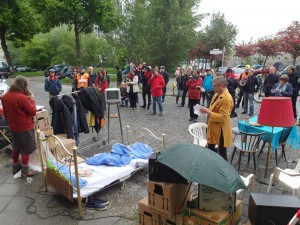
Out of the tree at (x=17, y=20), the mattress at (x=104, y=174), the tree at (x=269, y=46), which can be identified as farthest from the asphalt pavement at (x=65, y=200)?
the tree at (x=17, y=20)

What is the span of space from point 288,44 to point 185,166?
2579cm

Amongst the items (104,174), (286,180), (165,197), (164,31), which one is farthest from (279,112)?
(164,31)

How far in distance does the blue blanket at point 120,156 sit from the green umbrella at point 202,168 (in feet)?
6.86

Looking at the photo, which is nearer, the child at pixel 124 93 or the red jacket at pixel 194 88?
the red jacket at pixel 194 88

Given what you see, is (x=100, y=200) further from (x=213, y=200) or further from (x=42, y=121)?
(x=42, y=121)

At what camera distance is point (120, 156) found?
518 cm

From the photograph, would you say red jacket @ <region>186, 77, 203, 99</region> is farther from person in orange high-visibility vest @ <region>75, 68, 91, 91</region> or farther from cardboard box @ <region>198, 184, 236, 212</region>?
cardboard box @ <region>198, 184, 236, 212</region>

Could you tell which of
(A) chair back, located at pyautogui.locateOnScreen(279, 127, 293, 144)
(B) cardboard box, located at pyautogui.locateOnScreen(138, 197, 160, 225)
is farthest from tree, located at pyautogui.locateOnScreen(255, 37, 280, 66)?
(B) cardboard box, located at pyautogui.locateOnScreen(138, 197, 160, 225)

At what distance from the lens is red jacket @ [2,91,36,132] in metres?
4.65

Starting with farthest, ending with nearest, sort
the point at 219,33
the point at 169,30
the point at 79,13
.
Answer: the point at 219,33 → the point at 169,30 → the point at 79,13

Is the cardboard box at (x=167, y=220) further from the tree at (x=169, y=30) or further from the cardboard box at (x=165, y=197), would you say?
the tree at (x=169, y=30)

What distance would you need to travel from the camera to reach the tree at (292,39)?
23802 millimetres

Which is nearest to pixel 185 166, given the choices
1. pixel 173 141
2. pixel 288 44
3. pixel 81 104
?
pixel 81 104

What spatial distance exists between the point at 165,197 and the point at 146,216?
0.51m
